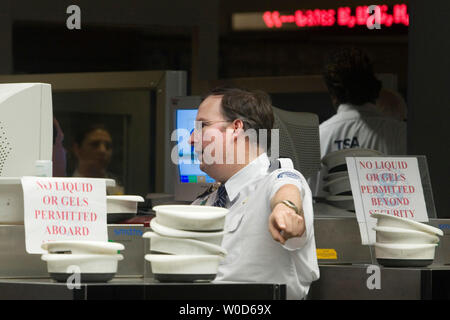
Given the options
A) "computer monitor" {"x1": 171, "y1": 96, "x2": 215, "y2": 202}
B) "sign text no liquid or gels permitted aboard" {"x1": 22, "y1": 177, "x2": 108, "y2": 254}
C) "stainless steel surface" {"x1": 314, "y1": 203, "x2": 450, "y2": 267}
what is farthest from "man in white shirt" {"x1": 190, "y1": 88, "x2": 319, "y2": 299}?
"computer monitor" {"x1": 171, "y1": 96, "x2": 215, "y2": 202}

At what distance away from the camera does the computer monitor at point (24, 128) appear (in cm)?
271

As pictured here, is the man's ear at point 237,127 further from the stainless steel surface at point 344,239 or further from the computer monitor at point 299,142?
the computer monitor at point 299,142

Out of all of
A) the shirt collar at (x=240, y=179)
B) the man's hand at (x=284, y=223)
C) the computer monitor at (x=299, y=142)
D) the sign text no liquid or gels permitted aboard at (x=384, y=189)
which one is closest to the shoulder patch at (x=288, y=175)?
the shirt collar at (x=240, y=179)

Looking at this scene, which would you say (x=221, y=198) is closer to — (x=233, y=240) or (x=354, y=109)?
(x=233, y=240)

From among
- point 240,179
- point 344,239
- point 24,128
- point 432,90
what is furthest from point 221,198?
point 432,90

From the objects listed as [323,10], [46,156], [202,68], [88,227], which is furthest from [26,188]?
[323,10]

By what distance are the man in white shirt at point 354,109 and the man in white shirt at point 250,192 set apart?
1.73 meters

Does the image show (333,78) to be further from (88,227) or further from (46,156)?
(88,227)

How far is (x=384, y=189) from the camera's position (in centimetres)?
319

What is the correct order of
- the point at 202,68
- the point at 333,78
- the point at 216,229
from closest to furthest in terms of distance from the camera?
the point at 216,229
the point at 333,78
the point at 202,68

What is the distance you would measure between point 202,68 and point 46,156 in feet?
15.8

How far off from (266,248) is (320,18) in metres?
5.61

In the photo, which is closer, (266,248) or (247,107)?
(266,248)

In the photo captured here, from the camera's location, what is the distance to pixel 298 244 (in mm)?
2535
